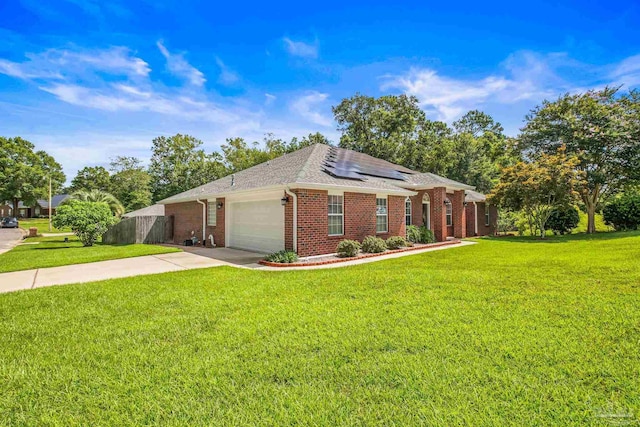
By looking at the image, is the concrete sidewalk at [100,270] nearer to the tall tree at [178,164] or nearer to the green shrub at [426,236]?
the green shrub at [426,236]

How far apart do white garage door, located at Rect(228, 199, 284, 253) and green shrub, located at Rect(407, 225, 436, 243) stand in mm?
7063

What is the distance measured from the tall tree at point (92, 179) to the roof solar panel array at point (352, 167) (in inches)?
1759

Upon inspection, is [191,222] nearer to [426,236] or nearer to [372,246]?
[372,246]

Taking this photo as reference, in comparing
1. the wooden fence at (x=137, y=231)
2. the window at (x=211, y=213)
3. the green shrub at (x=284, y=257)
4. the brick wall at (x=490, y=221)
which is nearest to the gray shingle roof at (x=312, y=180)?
the window at (x=211, y=213)

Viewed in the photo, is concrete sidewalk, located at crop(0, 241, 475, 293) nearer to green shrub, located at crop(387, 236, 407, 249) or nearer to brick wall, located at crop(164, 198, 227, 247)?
green shrub, located at crop(387, 236, 407, 249)

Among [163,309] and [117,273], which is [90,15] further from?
[163,309]

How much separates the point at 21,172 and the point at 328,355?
67366 mm

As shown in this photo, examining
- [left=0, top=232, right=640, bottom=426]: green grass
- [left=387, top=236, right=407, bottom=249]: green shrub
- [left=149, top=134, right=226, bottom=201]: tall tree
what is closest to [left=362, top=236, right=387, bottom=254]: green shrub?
[left=387, top=236, right=407, bottom=249]: green shrub

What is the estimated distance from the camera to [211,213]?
53.5 ft

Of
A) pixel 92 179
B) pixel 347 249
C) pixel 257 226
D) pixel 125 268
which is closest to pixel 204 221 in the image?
pixel 257 226

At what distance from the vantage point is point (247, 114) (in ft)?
68.6

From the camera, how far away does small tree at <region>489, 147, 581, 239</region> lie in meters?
16.1

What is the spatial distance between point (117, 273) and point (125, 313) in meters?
4.34

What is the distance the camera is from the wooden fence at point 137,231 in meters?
19.0
